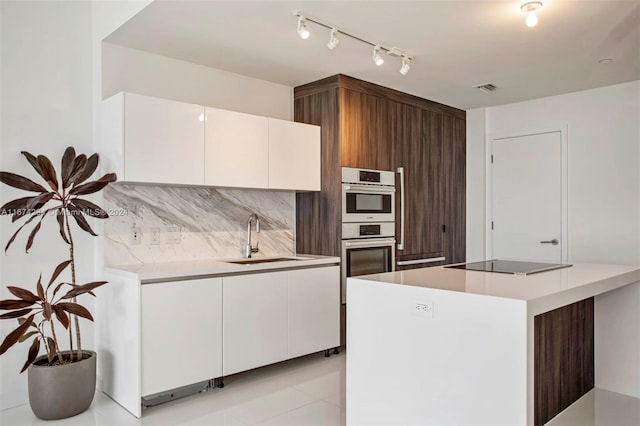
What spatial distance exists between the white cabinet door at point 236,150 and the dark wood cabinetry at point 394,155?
65 centimetres

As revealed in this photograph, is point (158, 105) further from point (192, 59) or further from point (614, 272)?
point (614, 272)

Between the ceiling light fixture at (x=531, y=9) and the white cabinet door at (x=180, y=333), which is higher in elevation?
the ceiling light fixture at (x=531, y=9)

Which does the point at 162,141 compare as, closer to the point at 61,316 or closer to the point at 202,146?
the point at 202,146

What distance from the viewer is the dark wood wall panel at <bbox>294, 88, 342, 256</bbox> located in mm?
4168

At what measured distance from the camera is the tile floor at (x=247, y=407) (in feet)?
9.29

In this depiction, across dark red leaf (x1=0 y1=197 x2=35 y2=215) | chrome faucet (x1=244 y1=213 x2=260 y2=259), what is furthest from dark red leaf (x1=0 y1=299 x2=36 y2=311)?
chrome faucet (x1=244 y1=213 x2=260 y2=259)

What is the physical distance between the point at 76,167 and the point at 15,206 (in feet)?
1.34

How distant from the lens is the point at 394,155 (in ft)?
15.5

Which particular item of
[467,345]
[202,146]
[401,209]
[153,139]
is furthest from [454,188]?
[467,345]

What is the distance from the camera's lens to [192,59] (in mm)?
3750

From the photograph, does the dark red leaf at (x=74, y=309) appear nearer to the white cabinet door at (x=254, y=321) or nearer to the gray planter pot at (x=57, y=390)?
the gray planter pot at (x=57, y=390)

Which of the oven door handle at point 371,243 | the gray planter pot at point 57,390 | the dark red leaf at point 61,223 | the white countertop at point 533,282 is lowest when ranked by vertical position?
the gray planter pot at point 57,390

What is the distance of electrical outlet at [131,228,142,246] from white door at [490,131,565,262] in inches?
153

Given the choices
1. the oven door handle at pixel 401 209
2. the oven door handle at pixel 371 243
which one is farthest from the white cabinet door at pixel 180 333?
the oven door handle at pixel 401 209
